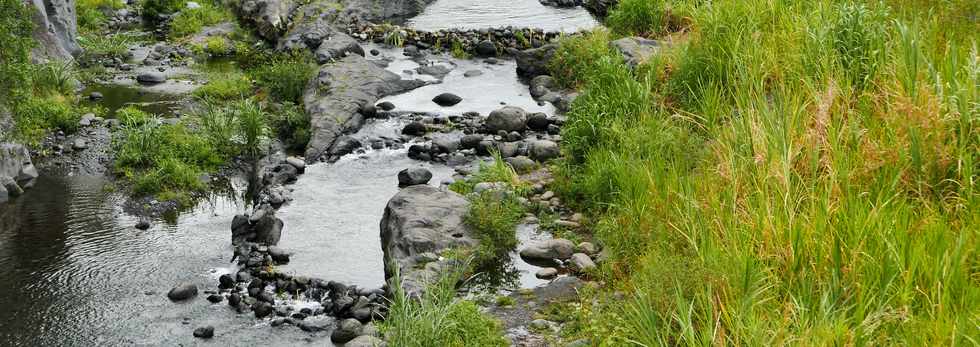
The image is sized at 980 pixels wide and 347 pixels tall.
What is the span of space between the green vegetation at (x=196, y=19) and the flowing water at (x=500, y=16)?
512cm

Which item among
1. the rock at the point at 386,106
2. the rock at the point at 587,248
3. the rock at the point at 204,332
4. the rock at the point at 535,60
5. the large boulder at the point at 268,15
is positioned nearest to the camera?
the rock at the point at 204,332

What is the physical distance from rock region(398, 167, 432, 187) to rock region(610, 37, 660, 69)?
12.5 feet

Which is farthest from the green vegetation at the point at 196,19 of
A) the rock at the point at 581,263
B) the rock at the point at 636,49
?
the rock at the point at 581,263

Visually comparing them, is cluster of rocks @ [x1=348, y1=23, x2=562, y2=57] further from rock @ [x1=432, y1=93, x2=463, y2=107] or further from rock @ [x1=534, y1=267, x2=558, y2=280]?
rock @ [x1=534, y1=267, x2=558, y2=280]

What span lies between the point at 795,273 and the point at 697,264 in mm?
775

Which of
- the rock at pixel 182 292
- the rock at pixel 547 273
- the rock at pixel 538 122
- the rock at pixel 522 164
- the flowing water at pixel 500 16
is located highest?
the rock at pixel 547 273

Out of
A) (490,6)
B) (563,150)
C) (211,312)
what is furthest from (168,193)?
(490,6)

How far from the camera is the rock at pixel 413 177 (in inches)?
524

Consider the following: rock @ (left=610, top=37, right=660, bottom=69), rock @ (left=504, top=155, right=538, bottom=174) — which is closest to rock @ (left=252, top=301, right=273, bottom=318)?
rock @ (left=504, top=155, right=538, bottom=174)

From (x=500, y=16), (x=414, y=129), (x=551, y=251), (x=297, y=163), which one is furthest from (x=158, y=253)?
(x=500, y=16)

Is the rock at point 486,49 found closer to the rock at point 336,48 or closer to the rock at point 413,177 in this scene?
the rock at point 336,48

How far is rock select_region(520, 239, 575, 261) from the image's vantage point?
34.3 ft

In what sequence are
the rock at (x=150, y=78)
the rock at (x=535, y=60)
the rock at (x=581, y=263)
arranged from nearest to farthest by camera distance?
the rock at (x=581, y=263)
the rock at (x=535, y=60)
the rock at (x=150, y=78)

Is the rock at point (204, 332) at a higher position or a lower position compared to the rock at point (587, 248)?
lower
